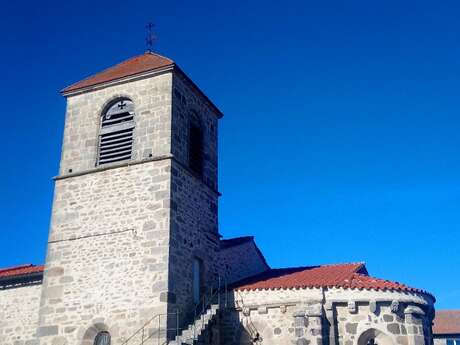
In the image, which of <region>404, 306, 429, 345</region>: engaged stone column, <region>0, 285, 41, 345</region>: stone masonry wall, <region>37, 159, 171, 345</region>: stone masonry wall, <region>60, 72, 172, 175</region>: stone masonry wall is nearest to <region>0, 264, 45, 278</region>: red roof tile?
<region>0, 285, 41, 345</region>: stone masonry wall

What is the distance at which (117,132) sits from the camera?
16.3 metres

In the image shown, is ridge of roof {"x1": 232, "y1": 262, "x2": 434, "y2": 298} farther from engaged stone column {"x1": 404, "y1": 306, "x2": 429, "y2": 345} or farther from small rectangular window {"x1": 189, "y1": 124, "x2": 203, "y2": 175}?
small rectangular window {"x1": 189, "y1": 124, "x2": 203, "y2": 175}

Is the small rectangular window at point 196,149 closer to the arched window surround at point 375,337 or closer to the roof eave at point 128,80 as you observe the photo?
the roof eave at point 128,80


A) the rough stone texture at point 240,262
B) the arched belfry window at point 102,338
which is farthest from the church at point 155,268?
the rough stone texture at point 240,262

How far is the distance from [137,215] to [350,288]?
225 inches

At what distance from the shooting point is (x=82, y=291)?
14.5m

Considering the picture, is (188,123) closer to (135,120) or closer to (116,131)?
(135,120)

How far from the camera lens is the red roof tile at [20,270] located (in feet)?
54.9

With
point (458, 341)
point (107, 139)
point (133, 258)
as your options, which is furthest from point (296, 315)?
point (458, 341)

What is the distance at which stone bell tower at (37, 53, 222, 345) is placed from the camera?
1398 centimetres

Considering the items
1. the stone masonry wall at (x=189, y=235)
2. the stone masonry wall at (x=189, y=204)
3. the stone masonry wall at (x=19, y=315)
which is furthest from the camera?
the stone masonry wall at (x=19, y=315)

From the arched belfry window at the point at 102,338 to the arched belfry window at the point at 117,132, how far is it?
4754 millimetres

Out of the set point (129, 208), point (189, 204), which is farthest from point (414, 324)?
point (129, 208)

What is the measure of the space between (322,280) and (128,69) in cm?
847
